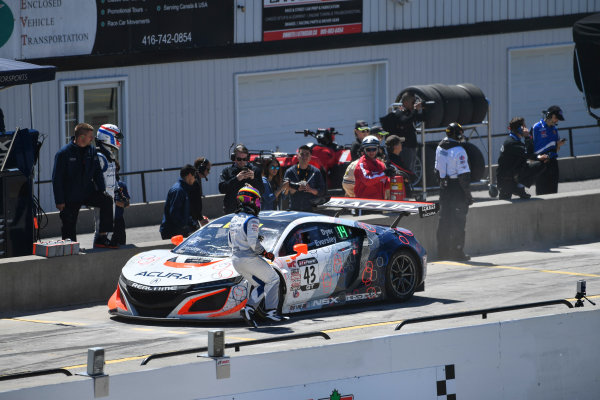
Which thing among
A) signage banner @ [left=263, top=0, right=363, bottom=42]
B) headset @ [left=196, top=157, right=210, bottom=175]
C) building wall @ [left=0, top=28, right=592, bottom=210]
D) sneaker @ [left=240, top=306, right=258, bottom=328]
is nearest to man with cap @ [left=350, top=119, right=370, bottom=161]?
headset @ [left=196, top=157, right=210, bottom=175]

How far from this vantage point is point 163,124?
79.9ft

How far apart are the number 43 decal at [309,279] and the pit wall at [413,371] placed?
376 cm

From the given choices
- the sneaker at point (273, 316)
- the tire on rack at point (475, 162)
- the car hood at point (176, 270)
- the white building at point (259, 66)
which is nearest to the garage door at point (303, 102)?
the white building at point (259, 66)

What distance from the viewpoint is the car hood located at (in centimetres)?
1312

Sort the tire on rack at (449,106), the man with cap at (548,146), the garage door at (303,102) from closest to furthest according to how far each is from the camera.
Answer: the man with cap at (548,146) < the tire on rack at (449,106) < the garage door at (303,102)

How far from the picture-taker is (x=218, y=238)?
14.0 m

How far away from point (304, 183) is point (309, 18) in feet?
31.9

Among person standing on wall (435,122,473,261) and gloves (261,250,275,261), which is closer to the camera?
gloves (261,250,275,261)

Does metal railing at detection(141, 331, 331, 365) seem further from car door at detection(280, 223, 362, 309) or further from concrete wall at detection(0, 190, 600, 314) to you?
concrete wall at detection(0, 190, 600, 314)

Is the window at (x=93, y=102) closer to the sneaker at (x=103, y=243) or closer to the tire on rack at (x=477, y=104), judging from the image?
the tire on rack at (x=477, y=104)

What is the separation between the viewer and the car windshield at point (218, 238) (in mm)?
13797

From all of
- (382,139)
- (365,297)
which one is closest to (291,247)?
(365,297)

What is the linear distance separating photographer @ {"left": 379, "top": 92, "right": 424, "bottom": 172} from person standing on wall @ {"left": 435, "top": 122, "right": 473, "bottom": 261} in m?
3.47

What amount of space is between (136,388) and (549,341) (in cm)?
403
